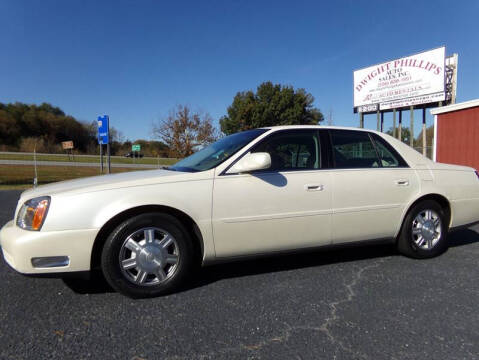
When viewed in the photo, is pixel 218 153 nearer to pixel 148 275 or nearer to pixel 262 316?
pixel 148 275

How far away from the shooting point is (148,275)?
2580 millimetres

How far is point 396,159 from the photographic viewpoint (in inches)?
137

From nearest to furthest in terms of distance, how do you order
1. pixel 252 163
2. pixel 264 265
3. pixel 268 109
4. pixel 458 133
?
pixel 252 163 → pixel 264 265 → pixel 458 133 → pixel 268 109

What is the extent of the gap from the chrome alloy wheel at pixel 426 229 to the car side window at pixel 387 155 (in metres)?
0.61

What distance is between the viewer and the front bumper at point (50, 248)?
2264 millimetres

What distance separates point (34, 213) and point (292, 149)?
90.6 inches

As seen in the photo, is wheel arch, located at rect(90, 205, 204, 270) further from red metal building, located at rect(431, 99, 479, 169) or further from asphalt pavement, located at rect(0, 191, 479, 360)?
red metal building, located at rect(431, 99, 479, 169)

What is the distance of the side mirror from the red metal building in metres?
10.6

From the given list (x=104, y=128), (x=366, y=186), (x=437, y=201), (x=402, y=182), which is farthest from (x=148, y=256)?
(x=104, y=128)

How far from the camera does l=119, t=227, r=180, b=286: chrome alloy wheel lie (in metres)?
2.49

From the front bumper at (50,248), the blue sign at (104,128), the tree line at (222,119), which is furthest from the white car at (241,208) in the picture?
the tree line at (222,119)

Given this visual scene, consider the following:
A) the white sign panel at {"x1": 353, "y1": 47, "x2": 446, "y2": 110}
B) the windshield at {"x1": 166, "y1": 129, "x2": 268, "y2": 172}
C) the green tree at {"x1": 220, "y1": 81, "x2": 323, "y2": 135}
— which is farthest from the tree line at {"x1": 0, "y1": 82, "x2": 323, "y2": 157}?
the windshield at {"x1": 166, "y1": 129, "x2": 268, "y2": 172}

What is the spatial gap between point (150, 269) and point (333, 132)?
7.51ft

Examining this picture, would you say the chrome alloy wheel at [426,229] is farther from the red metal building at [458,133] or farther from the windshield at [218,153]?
the red metal building at [458,133]
